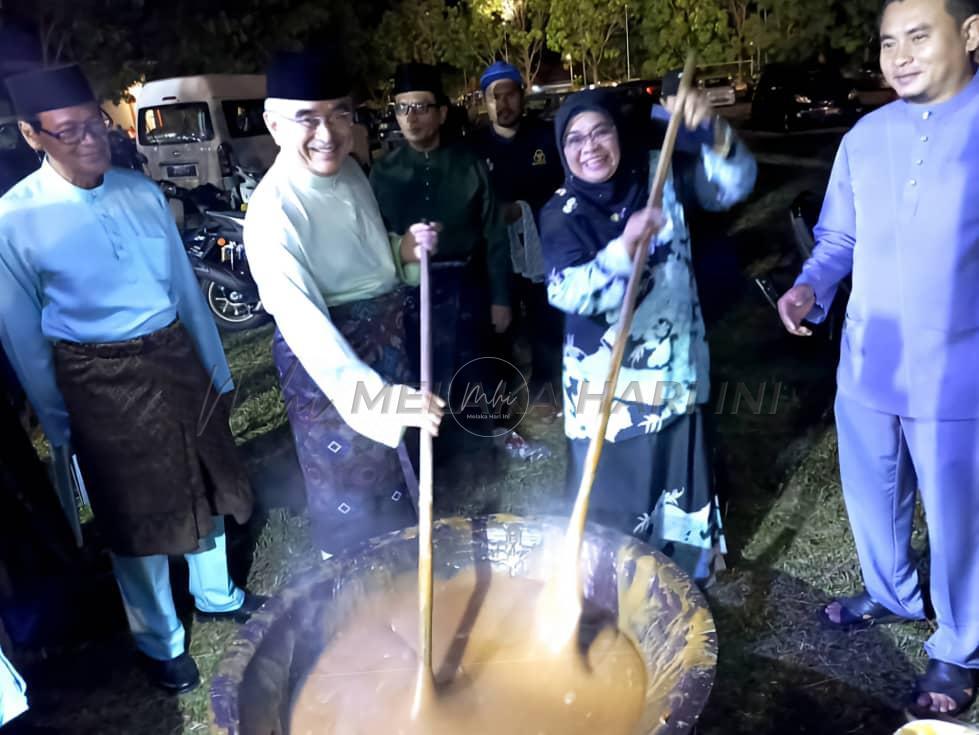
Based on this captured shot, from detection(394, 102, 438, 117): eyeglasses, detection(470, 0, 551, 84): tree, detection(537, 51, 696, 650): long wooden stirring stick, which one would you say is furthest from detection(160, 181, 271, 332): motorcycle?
detection(537, 51, 696, 650): long wooden stirring stick

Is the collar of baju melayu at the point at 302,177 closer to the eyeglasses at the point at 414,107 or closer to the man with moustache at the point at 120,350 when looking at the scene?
the man with moustache at the point at 120,350

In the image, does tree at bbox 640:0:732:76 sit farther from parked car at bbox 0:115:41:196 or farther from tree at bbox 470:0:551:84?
parked car at bbox 0:115:41:196

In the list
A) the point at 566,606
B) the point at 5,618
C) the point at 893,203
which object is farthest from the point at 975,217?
the point at 5,618

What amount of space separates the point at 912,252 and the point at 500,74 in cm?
177

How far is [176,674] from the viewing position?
2.16 m

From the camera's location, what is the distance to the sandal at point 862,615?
214cm

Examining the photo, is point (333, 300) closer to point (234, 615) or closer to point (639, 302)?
point (639, 302)

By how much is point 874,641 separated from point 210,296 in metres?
4.56

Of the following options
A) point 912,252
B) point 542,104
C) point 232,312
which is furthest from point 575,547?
point 232,312

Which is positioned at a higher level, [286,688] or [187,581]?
[286,688]

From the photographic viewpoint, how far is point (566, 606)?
4.51 feet

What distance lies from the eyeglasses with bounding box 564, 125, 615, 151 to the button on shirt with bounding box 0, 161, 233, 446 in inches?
40.9

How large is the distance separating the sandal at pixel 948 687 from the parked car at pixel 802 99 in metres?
1.52

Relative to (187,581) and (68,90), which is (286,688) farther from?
(187,581)
